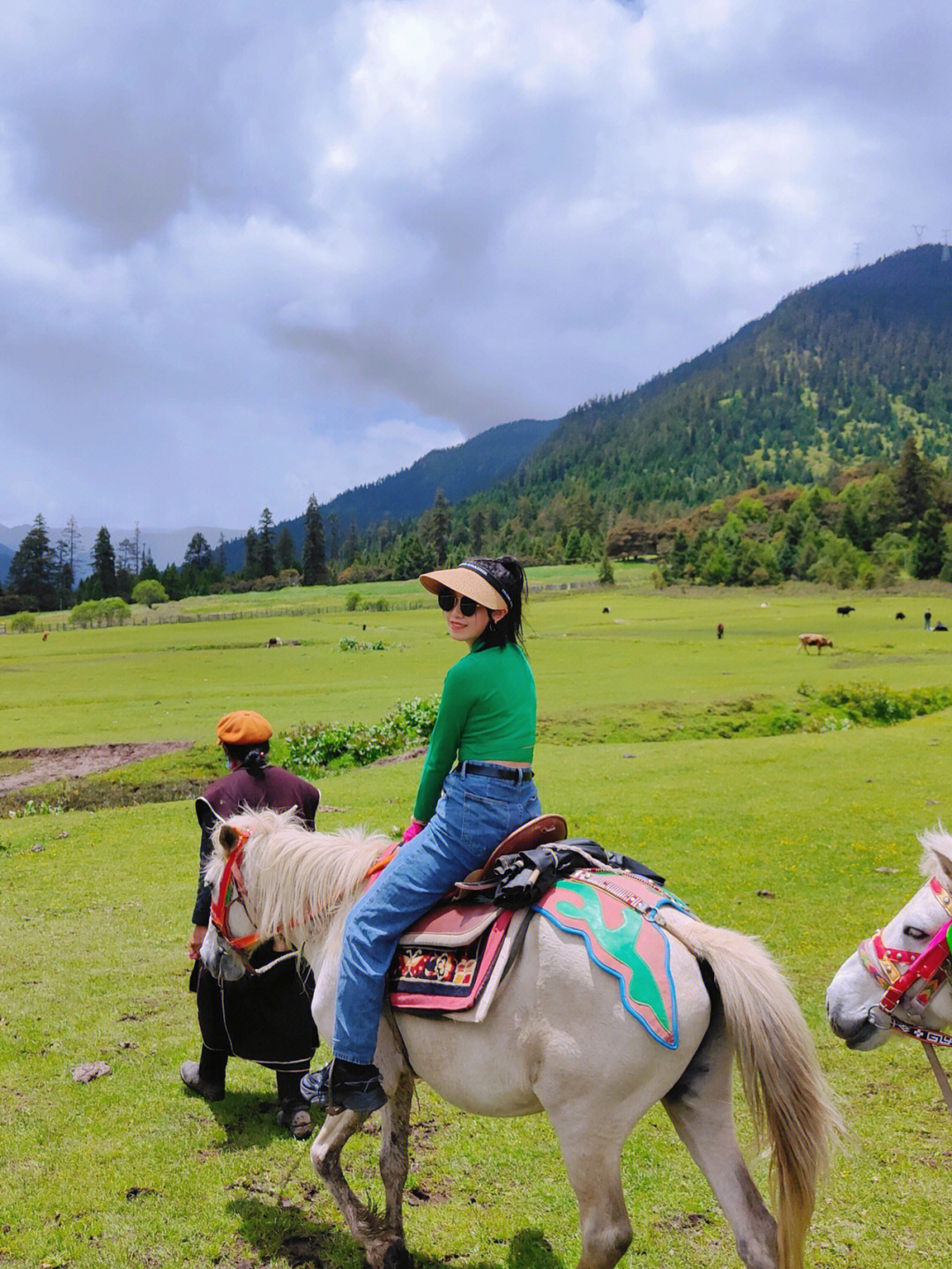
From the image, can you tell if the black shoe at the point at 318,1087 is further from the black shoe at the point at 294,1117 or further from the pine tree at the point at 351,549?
the pine tree at the point at 351,549

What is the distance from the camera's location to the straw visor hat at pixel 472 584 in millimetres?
3545

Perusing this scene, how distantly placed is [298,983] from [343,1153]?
3.24 ft

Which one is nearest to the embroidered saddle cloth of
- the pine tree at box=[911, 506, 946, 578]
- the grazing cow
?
the grazing cow

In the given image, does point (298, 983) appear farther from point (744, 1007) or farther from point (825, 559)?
point (825, 559)

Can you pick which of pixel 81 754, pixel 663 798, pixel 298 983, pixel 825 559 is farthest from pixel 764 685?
pixel 825 559

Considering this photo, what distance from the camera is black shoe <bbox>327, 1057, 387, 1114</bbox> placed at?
137 inches

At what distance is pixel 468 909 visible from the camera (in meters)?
3.47

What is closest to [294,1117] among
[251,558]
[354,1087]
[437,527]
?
[354,1087]

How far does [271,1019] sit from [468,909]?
228 centimetres

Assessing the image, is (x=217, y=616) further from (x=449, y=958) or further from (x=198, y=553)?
(x=449, y=958)

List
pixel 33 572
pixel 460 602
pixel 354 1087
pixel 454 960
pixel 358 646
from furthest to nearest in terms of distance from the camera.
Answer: pixel 33 572
pixel 358 646
pixel 460 602
pixel 354 1087
pixel 454 960

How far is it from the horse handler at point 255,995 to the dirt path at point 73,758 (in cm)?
1515

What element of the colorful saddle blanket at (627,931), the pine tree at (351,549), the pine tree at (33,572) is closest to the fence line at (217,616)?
the pine tree at (33,572)

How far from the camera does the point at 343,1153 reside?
4641mm
